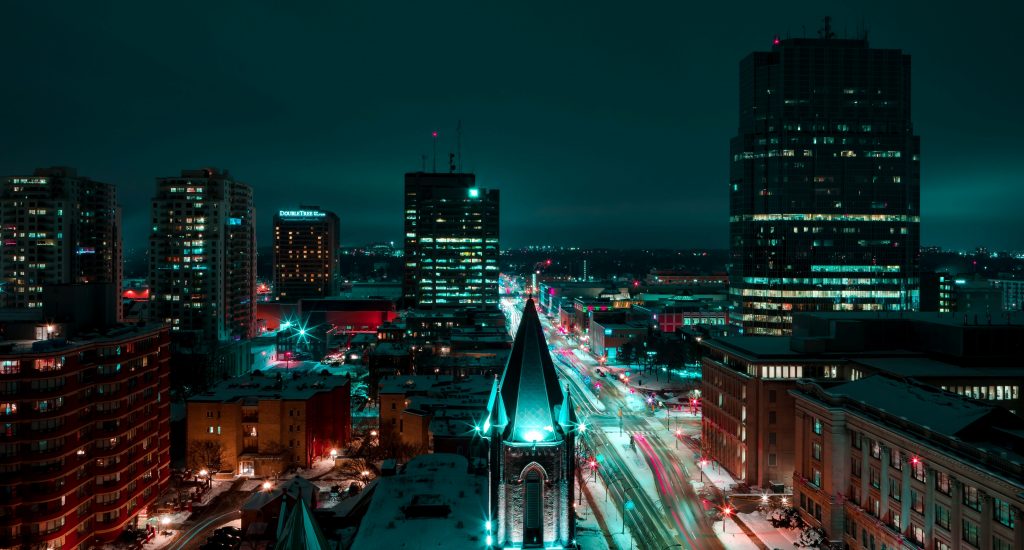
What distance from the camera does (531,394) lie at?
37.4 m

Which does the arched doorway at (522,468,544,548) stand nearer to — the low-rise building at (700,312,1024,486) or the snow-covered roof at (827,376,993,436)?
the snow-covered roof at (827,376,993,436)

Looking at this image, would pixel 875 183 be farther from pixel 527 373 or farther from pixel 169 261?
pixel 169 261

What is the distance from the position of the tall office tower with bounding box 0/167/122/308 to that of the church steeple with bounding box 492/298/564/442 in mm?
148899

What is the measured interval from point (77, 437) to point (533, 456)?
4161 centimetres

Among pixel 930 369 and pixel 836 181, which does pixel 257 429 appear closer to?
pixel 930 369

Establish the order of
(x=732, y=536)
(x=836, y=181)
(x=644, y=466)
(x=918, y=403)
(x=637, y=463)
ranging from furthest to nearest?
(x=836, y=181) < (x=637, y=463) < (x=644, y=466) < (x=732, y=536) < (x=918, y=403)

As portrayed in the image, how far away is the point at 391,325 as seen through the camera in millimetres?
154625

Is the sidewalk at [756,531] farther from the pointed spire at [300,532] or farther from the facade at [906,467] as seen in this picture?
the pointed spire at [300,532]

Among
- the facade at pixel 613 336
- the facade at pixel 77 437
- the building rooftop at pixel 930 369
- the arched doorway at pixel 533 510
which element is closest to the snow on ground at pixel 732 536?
the building rooftop at pixel 930 369

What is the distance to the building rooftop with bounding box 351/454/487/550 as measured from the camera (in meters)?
39.8

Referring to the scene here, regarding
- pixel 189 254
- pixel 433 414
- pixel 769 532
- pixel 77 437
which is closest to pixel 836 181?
pixel 769 532

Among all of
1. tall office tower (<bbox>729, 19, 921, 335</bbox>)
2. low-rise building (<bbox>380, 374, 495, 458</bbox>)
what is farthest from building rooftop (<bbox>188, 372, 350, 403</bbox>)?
tall office tower (<bbox>729, 19, 921, 335</bbox>)

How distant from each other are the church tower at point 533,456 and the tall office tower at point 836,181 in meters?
112

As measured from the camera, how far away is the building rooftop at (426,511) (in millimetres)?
39844
